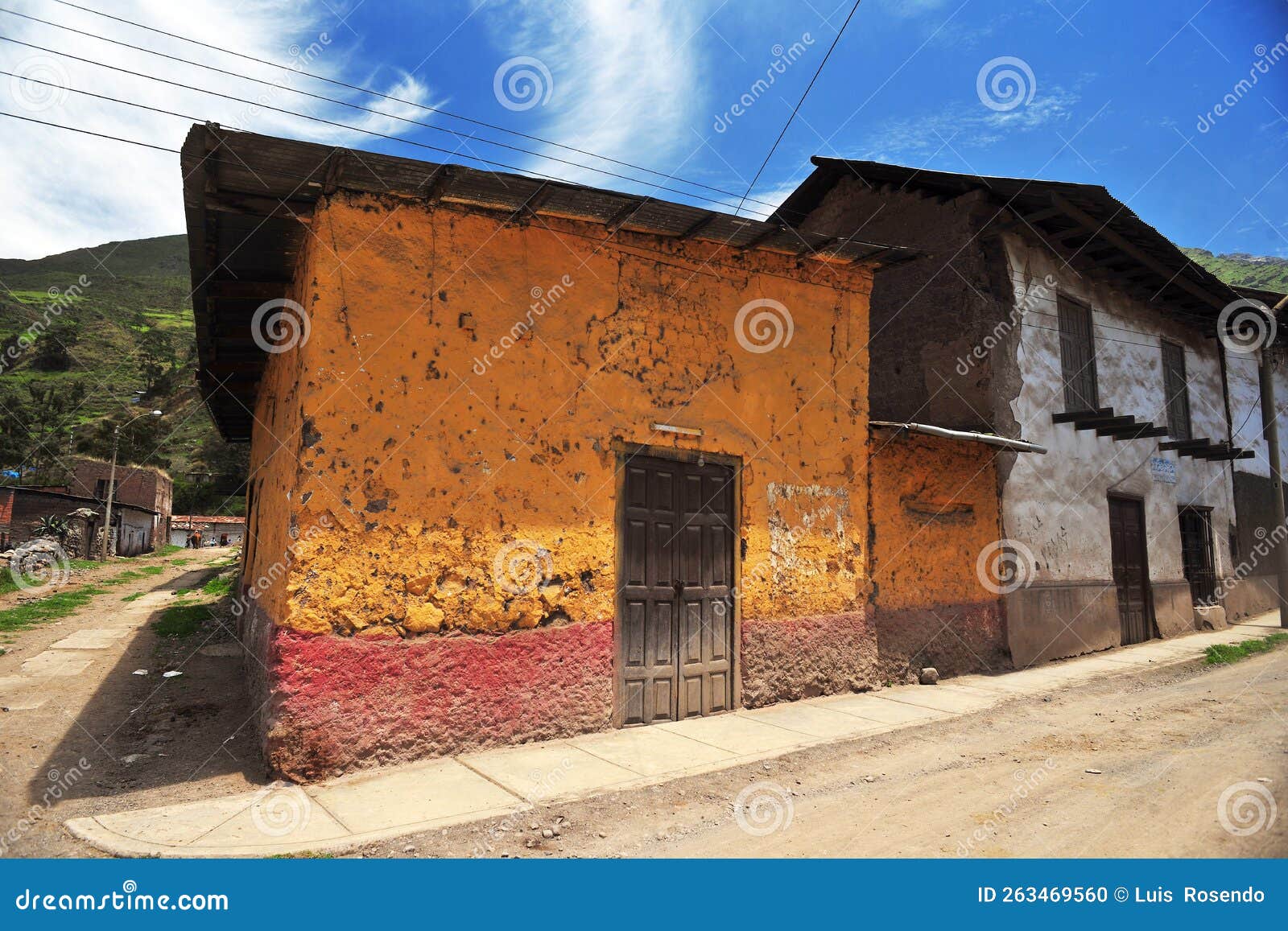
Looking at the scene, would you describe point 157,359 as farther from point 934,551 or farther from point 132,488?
point 934,551

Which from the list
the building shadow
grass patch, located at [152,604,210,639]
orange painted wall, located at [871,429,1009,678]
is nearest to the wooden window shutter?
orange painted wall, located at [871,429,1009,678]

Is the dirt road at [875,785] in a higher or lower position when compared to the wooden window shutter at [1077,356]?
lower

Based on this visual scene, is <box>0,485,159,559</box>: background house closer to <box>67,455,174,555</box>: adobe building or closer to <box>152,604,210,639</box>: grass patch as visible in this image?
<box>67,455,174,555</box>: adobe building

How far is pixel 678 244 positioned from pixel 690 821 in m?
4.90

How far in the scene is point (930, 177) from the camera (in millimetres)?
10477

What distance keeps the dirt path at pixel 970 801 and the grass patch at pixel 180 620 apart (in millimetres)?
10096

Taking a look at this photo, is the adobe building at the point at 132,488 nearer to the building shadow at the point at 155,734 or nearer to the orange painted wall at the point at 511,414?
the building shadow at the point at 155,734

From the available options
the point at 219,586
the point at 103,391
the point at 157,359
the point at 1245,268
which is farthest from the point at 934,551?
the point at 157,359

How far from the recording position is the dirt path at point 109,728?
433 cm

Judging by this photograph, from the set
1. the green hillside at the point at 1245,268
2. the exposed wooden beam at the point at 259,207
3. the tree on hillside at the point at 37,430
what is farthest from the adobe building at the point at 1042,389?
the tree on hillside at the point at 37,430

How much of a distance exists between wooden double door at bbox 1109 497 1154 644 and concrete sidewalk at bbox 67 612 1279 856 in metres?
5.65

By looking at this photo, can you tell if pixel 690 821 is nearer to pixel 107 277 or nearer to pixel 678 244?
pixel 678 244

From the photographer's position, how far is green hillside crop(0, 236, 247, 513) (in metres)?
52.1

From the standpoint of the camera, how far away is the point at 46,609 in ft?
48.3
